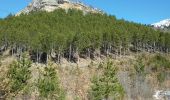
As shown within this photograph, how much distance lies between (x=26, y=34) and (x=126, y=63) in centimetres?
3359

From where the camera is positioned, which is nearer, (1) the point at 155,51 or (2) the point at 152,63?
(2) the point at 152,63

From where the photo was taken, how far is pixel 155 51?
494 ft

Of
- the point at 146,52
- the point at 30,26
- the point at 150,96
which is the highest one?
the point at 30,26

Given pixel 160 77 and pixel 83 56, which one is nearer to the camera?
pixel 160 77

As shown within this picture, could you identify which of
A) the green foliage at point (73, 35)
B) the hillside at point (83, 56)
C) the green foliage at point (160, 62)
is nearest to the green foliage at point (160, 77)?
the hillside at point (83, 56)

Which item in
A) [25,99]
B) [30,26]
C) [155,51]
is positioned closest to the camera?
[25,99]

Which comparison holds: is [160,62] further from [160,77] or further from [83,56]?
[83,56]

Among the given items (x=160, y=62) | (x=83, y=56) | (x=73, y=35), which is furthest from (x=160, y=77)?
(x=73, y=35)

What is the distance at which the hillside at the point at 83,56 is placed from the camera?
6506cm

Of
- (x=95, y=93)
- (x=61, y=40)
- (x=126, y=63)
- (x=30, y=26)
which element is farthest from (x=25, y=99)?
(x=30, y=26)

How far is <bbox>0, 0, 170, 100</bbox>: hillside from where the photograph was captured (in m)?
65.1

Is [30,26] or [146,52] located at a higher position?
[30,26]

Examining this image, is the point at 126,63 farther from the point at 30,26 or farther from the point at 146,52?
the point at 30,26

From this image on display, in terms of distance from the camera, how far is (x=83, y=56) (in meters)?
128
